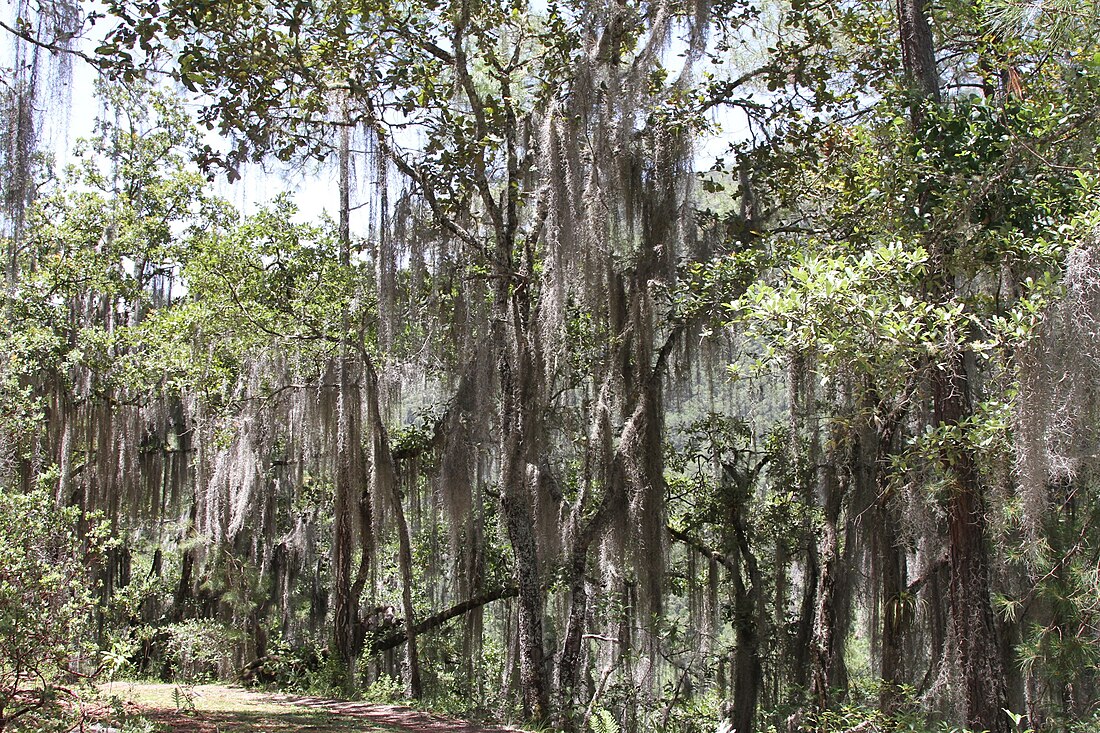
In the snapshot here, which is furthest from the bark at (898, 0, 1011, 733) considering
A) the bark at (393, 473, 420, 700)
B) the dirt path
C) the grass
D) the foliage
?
the bark at (393, 473, 420, 700)

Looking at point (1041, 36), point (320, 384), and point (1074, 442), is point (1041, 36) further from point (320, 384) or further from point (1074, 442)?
point (320, 384)

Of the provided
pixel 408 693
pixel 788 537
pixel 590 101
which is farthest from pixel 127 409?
pixel 788 537

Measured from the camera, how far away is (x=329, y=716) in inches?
312

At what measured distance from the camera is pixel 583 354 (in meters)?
11.7

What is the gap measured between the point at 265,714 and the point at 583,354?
232 inches

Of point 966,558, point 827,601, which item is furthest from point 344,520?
point 966,558

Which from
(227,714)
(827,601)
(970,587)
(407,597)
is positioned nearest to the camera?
(970,587)

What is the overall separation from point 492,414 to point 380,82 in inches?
147

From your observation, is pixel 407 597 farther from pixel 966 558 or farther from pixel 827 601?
pixel 966 558

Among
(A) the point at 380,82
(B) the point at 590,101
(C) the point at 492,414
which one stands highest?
(A) the point at 380,82

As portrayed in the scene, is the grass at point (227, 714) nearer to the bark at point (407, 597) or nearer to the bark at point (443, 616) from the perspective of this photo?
the bark at point (407, 597)

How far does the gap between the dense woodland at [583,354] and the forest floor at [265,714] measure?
0.63 metres

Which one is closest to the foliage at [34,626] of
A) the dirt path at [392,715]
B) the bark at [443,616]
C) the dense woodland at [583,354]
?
the dense woodland at [583,354]

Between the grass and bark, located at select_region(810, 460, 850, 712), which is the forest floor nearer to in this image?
the grass
